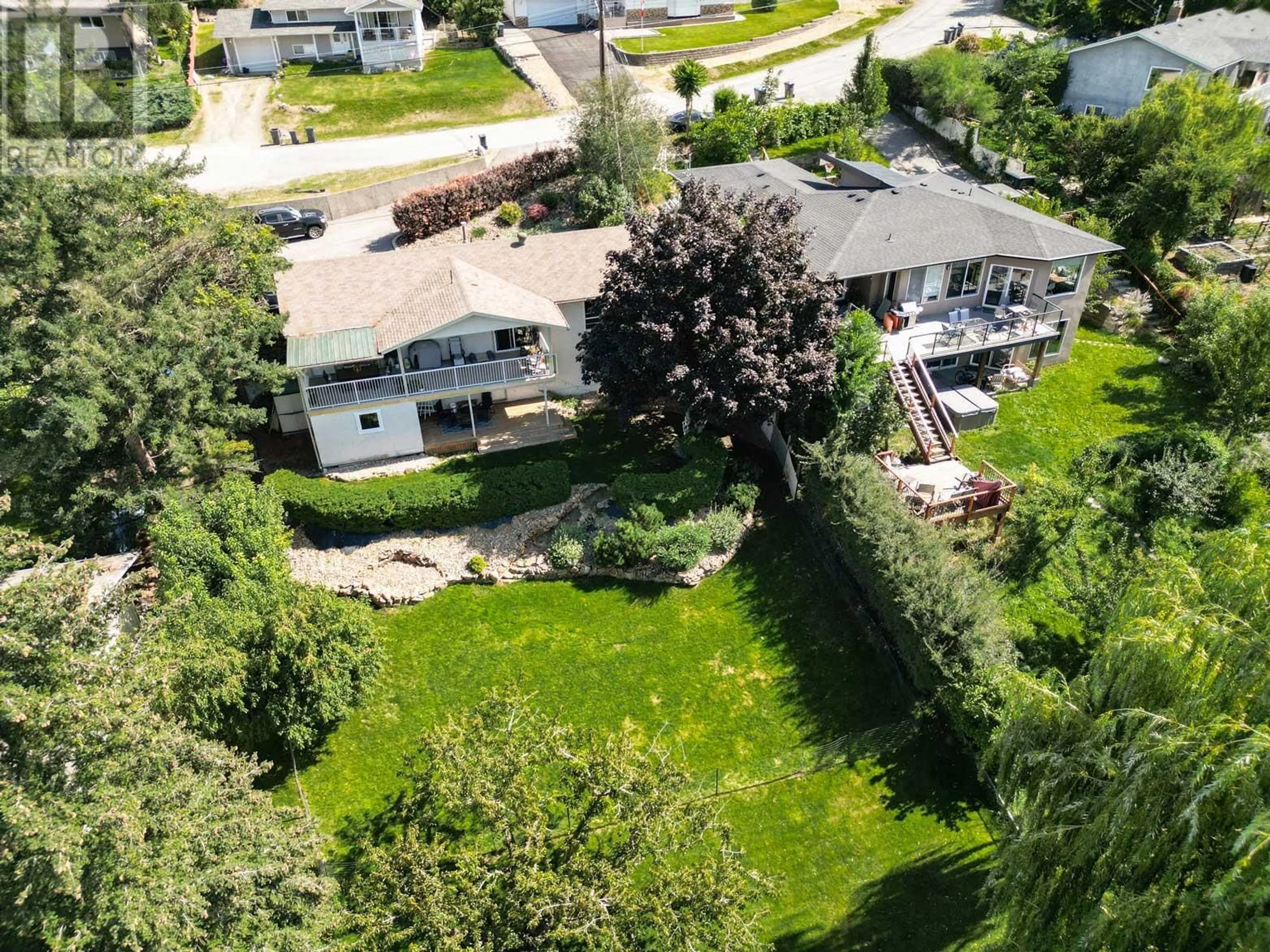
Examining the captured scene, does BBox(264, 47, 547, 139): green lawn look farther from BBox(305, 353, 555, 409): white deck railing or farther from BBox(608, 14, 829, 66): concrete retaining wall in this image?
BBox(305, 353, 555, 409): white deck railing

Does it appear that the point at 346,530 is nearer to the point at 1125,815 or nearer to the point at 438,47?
the point at 1125,815

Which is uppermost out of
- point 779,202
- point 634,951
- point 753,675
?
point 779,202

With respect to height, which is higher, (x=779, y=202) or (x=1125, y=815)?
(x=779, y=202)

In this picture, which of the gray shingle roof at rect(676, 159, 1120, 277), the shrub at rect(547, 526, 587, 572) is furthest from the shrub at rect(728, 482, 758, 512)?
the gray shingle roof at rect(676, 159, 1120, 277)

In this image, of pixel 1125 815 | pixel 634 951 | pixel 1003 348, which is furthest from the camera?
pixel 1003 348

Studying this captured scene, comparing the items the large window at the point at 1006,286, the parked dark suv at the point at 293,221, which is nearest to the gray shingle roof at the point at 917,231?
the large window at the point at 1006,286

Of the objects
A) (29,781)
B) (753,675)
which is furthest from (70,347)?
(753,675)
